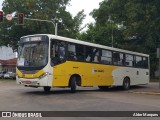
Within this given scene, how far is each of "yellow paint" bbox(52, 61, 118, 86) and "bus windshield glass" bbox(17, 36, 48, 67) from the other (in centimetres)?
93

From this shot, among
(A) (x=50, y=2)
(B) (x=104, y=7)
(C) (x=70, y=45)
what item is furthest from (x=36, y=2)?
(C) (x=70, y=45)

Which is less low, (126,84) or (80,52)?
(80,52)

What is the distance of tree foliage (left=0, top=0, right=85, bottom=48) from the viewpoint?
56.9 meters

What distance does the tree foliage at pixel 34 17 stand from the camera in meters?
56.9


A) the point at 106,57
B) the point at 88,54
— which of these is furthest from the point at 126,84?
the point at 88,54

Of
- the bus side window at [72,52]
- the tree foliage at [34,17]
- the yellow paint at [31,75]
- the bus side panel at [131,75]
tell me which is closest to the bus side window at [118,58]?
the bus side panel at [131,75]

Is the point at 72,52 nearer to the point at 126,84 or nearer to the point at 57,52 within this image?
the point at 57,52

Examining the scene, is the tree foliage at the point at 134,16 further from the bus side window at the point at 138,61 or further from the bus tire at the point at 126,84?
the bus tire at the point at 126,84

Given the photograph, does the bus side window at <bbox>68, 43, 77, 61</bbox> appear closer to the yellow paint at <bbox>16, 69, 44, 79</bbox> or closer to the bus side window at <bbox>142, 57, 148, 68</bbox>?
the yellow paint at <bbox>16, 69, 44, 79</bbox>

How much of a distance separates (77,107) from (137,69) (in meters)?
15.7

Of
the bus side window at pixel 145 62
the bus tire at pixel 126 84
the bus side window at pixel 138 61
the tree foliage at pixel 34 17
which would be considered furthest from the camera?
the tree foliage at pixel 34 17

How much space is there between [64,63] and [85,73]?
2.31m

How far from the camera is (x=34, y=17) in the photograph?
5603 centimetres

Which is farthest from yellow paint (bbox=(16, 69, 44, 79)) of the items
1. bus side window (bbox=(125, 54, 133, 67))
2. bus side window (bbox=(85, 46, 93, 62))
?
bus side window (bbox=(125, 54, 133, 67))
